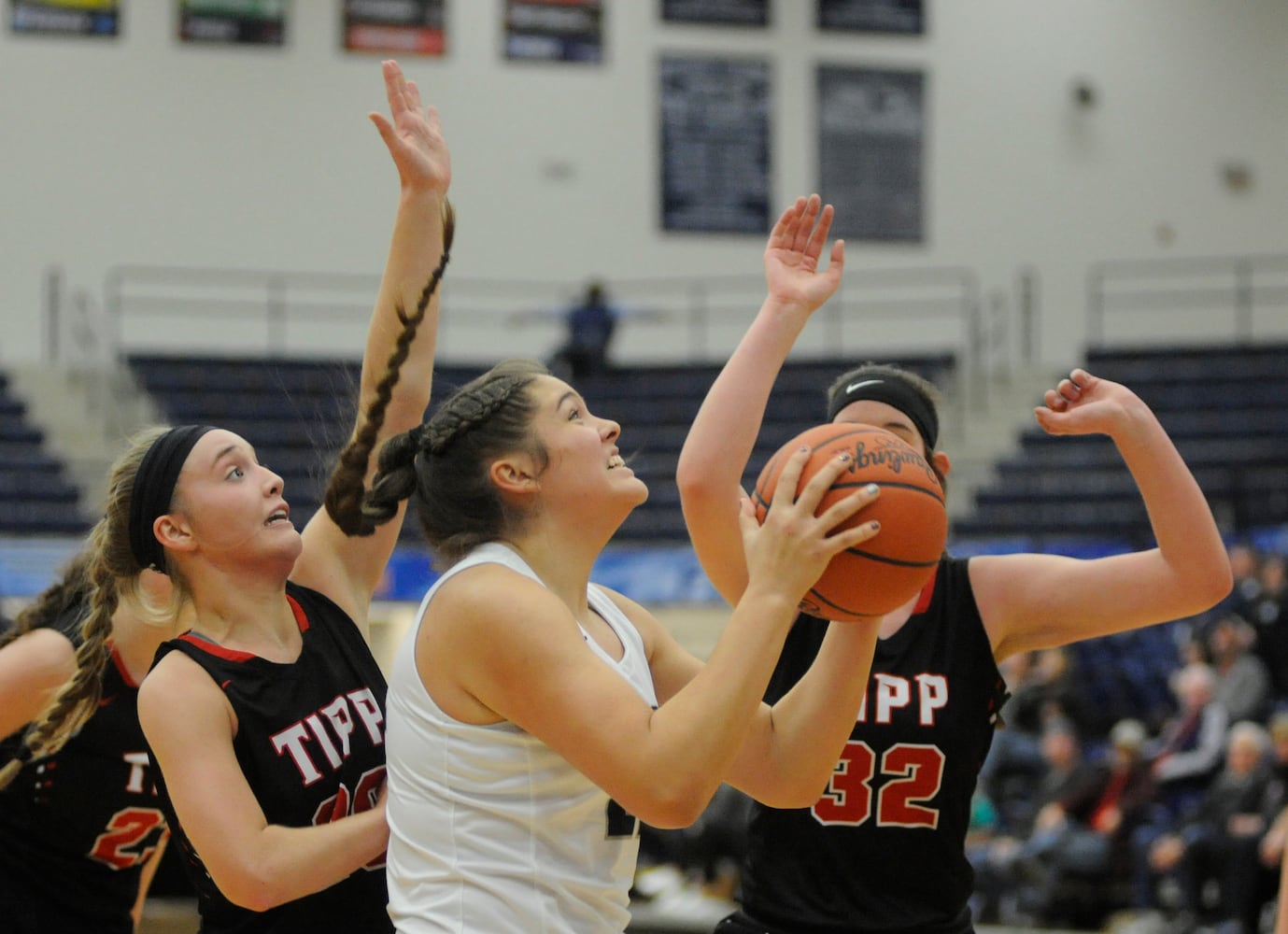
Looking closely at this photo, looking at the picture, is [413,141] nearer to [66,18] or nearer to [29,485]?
[29,485]

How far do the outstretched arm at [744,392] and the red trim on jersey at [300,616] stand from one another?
706mm

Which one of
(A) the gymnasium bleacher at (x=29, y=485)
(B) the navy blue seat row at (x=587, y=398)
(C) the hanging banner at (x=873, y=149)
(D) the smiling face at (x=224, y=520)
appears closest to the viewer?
(D) the smiling face at (x=224, y=520)

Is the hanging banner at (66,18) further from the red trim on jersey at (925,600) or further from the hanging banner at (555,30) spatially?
the red trim on jersey at (925,600)

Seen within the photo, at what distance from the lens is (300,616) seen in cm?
282

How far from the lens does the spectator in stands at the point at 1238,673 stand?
31.2 feet

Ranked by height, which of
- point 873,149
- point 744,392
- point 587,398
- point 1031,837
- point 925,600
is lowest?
point 1031,837

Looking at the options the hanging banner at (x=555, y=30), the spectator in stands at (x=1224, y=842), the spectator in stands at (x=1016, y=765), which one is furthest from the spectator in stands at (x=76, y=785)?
the hanging banner at (x=555, y=30)

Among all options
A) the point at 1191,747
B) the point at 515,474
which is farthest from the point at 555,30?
the point at 515,474

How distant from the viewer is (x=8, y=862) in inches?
129

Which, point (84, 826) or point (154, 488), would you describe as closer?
point (154, 488)

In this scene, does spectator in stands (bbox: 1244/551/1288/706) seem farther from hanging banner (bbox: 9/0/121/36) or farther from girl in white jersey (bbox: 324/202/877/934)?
hanging banner (bbox: 9/0/121/36)

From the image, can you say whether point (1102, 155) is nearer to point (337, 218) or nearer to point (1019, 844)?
point (337, 218)

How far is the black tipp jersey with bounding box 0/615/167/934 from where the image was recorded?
308cm

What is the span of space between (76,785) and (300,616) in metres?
0.71
